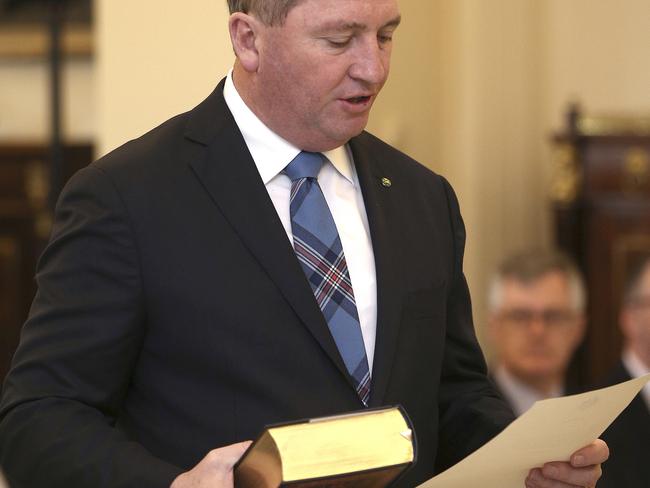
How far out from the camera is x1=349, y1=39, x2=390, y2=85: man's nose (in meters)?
2.06

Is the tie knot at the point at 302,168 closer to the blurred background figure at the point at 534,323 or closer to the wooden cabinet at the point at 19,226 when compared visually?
the blurred background figure at the point at 534,323

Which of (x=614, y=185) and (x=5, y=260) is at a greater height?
(x=614, y=185)

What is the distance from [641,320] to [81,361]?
2924 mm

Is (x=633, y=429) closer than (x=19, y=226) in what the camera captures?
Yes

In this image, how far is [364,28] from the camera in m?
2.06

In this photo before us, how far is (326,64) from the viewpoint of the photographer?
81.6 inches

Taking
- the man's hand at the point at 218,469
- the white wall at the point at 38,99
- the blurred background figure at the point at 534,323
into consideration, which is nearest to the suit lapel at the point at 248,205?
the man's hand at the point at 218,469

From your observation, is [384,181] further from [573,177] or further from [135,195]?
[573,177]

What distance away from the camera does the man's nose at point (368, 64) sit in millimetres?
2064

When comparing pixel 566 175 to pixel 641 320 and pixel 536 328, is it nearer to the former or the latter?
pixel 536 328

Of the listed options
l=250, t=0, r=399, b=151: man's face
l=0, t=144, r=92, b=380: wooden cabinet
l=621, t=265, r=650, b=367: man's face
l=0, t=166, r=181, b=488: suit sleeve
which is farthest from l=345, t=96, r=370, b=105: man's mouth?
l=0, t=144, r=92, b=380: wooden cabinet

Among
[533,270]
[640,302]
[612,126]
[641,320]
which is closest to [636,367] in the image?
[641,320]

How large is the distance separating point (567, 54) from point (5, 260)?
10.5 feet

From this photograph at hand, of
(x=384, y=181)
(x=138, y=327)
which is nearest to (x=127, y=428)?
(x=138, y=327)
